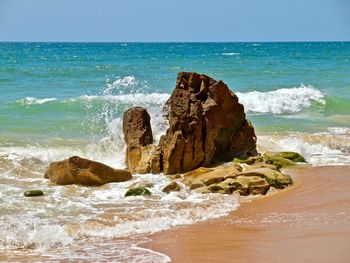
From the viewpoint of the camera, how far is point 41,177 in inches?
490

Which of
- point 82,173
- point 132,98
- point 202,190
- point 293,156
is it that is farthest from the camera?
point 132,98

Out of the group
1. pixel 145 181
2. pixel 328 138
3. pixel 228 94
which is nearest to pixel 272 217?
pixel 145 181

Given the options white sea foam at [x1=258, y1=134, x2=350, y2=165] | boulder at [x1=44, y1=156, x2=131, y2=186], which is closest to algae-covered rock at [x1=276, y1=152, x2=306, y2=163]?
white sea foam at [x1=258, y1=134, x2=350, y2=165]

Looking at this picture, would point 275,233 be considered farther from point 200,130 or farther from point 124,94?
point 124,94

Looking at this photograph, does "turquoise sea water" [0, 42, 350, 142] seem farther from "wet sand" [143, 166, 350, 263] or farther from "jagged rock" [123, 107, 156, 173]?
"wet sand" [143, 166, 350, 263]

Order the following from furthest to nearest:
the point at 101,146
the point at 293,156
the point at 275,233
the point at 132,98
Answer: the point at 132,98
the point at 101,146
the point at 293,156
the point at 275,233

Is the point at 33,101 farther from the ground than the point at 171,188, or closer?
farther from the ground

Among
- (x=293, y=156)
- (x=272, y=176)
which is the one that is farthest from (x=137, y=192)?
(x=293, y=156)

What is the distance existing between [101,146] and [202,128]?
3.06 meters

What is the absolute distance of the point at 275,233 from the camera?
25.5 feet

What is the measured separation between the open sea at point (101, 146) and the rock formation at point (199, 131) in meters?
0.63

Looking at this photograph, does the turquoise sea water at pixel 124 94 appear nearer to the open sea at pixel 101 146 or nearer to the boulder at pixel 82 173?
the open sea at pixel 101 146

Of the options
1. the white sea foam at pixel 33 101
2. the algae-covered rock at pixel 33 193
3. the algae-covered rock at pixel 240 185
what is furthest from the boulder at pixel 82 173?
the white sea foam at pixel 33 101

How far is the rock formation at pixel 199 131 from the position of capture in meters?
12.5
